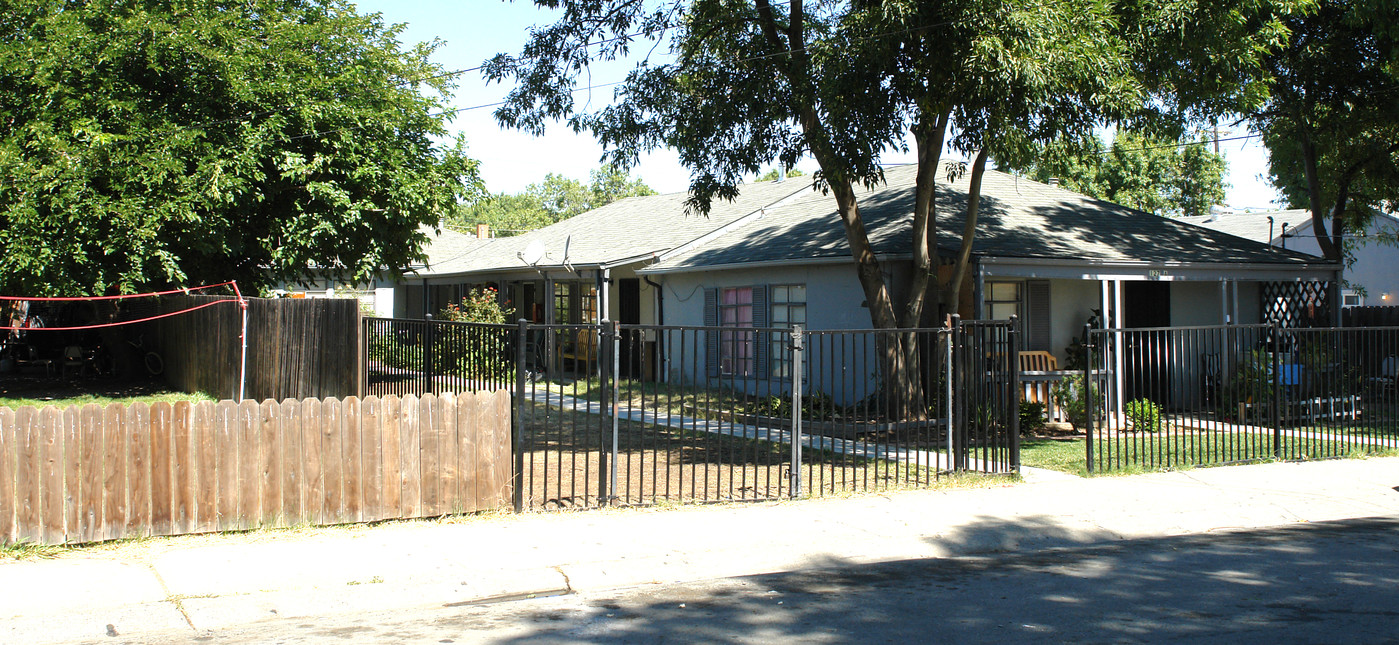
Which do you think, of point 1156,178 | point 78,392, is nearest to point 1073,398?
point 78,392

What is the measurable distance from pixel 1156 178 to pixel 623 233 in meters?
24.1

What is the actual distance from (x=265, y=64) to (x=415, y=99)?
2513 mm

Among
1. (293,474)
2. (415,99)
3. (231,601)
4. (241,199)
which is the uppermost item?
(415,99)

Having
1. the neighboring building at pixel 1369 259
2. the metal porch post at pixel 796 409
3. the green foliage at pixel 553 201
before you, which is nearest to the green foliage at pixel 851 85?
the metal porch post at pixel 796 409

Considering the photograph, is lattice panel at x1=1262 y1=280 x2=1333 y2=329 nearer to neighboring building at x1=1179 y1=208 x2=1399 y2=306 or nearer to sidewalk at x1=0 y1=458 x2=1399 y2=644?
sidewalk at x1=0 y1=458 x2=1399 y2=644

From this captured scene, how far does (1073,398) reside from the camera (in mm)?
14398

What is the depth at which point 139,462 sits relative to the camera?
7.36 metres

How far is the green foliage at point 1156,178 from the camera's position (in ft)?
114

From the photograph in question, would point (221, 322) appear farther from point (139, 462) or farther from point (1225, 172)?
point (1225, 172)

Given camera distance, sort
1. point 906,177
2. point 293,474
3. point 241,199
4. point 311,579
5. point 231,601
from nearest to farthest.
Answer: point 231,601 → point 311,579 → point 293,474 → point 241,199 → point 906,177

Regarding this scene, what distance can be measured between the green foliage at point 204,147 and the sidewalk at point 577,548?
8.66 m

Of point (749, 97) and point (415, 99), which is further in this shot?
point (415, 99)

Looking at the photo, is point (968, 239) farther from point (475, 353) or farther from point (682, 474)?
point (475, 353)

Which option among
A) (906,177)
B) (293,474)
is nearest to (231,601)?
(293,474)
